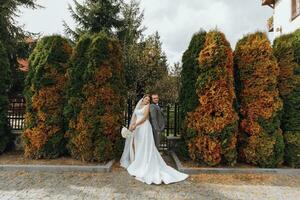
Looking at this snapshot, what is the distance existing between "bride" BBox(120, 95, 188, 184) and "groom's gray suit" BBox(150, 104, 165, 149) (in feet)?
0.48

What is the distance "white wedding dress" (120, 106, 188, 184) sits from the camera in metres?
5.68

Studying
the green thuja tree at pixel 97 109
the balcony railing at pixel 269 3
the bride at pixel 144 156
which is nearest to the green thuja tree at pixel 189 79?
the bride at pixel 144 156

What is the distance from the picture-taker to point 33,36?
1416 centimetres

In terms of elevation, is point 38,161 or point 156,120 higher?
point 156,120

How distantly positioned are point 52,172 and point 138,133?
6.94 feet

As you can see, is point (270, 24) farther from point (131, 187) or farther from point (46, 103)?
point (131, 187)

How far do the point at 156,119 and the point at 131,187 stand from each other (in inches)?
77.3

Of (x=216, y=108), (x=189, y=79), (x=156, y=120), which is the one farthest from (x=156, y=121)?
(x=216, y=108)

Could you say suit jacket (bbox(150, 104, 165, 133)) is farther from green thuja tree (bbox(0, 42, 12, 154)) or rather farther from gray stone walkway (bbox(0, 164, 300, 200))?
green thuja tree (bbox(0, 42, 12, 154))

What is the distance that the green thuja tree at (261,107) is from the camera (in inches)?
254

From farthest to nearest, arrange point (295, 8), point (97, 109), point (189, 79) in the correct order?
1. point (295, 8)
2. point (189, 79)
3. point (97, 109)

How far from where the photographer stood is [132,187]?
204 inches

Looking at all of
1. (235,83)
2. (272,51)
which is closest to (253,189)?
(235,83)

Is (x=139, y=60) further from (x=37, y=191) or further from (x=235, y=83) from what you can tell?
(x=37, y=191)
